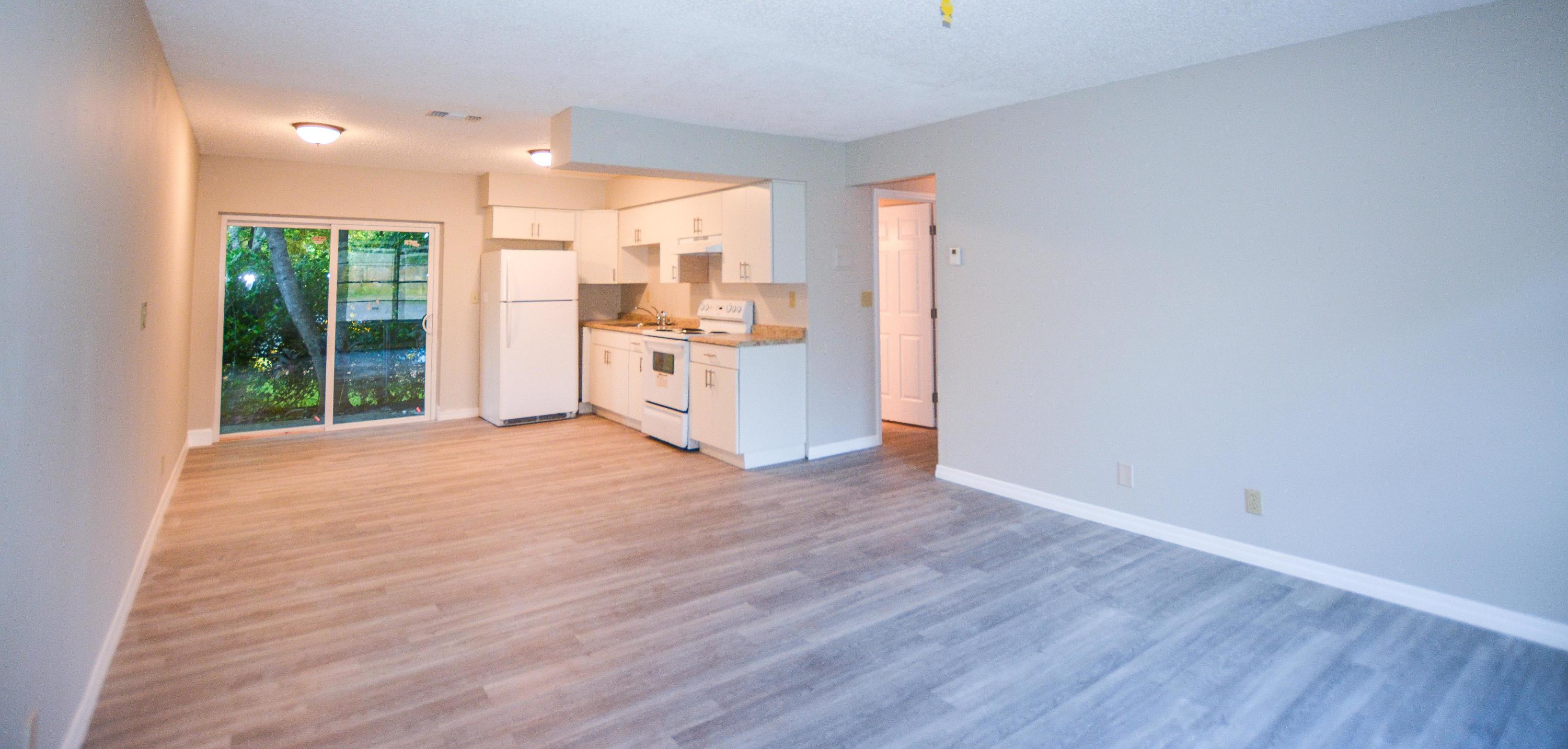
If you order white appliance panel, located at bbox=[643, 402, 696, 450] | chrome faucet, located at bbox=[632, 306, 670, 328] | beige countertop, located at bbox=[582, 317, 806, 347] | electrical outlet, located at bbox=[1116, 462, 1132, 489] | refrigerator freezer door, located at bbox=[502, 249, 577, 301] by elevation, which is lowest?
electrical outlet, located at bbox=[1116, 462, 1132, 489]

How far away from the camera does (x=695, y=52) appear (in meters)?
3.39

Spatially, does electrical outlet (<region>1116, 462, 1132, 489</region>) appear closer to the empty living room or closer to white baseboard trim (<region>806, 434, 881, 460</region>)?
the empty living room

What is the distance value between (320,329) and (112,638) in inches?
183

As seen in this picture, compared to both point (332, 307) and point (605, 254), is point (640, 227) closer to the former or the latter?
point (605, 254)

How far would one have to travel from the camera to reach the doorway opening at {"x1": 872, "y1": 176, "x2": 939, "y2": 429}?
652 cm

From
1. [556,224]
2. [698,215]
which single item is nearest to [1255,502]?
[698,215]

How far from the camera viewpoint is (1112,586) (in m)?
3.10

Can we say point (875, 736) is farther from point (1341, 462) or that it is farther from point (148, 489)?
point (148, 489)

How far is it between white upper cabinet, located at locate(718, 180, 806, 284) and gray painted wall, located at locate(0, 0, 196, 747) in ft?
10.9

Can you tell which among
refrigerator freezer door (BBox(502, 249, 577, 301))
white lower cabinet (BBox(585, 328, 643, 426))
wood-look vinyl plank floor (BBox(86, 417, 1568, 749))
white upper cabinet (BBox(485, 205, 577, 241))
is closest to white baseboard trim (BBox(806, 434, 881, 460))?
wood-look vinyl plank floor (BBox(86, 417, 1568, 749))

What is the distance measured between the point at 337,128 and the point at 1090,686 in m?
5.48

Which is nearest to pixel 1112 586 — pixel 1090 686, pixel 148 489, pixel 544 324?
pixel 1090 686

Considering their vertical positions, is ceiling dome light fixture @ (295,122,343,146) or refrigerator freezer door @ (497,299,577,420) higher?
ceiling dome light fixture @ (295,122,343,146)

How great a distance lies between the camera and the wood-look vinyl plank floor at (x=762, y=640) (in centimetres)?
211
